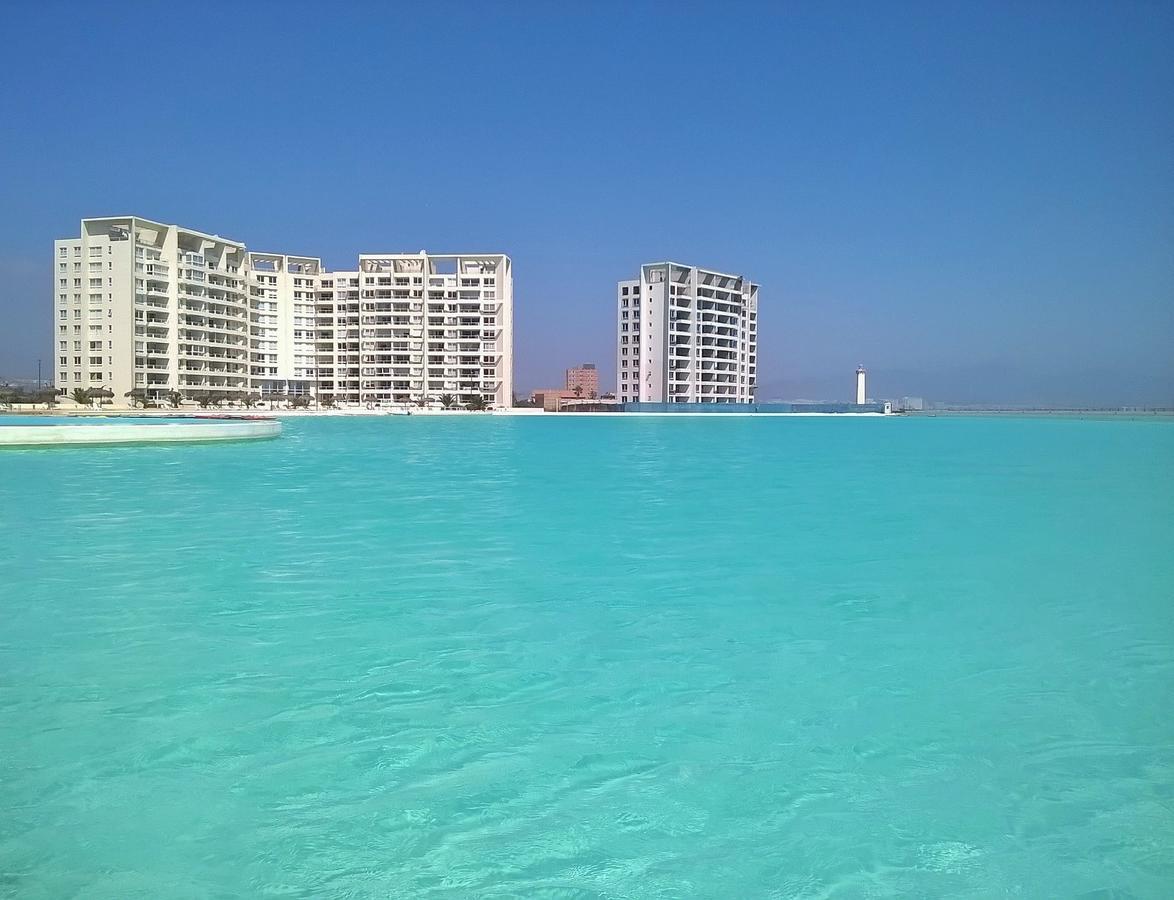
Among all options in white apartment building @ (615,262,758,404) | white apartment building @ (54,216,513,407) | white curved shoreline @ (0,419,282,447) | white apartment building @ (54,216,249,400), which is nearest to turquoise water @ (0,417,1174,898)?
white curved shoreline @ (0,419,282,447)

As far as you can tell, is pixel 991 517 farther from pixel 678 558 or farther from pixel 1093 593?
pixel 678 558

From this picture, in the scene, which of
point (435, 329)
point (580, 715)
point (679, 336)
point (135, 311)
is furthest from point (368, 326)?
point (580, 715)

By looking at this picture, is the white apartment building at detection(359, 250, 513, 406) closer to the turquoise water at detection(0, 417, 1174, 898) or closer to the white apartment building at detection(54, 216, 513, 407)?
the white apartment building at detection(54, 216, 513, 407)

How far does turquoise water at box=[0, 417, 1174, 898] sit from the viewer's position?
142 inches

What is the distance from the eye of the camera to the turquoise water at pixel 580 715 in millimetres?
3602

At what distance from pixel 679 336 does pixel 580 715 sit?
114 metres

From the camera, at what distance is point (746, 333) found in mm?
131000

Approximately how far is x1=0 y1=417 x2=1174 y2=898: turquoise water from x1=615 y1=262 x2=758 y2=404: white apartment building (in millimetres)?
105535

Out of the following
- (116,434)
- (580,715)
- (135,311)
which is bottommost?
(580,715)

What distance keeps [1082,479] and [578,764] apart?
24119mm

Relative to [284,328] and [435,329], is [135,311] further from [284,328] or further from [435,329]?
[435,329]

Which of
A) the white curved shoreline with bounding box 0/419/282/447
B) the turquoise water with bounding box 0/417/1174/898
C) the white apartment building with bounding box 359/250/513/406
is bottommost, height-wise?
the turquoise water with bounding box 0/417/1174/898

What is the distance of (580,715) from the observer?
5219 mm

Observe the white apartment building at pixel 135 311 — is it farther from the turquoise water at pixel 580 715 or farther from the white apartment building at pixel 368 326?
the turquoise water at pixel 580 715
